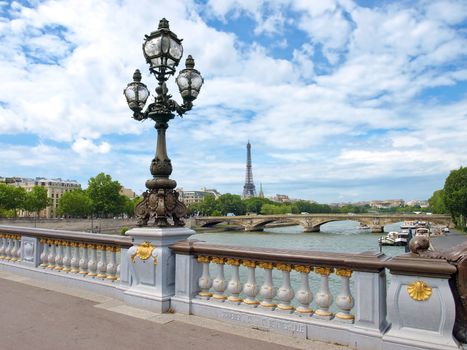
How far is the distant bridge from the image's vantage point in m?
71.9

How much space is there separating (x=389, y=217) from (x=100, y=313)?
7397 cm

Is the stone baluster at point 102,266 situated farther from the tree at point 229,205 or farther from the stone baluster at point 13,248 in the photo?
the tree at point 229,205

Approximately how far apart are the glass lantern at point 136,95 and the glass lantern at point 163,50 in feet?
1.39

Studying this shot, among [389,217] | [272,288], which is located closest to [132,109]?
[272,288]

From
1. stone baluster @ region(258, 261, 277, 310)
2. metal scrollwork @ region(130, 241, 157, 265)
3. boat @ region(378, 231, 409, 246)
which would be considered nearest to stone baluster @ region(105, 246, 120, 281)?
metal scrollwork @ region(130, 241, 157, 265)

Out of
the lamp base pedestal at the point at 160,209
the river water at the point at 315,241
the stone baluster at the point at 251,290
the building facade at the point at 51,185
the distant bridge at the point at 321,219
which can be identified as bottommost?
the river water at the point at 315,241

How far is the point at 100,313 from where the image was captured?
18.6ft

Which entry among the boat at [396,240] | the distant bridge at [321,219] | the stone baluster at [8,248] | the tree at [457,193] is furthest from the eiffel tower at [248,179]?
the stone baluster at [8,248]

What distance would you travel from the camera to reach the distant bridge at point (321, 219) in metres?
71.9

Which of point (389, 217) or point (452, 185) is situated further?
point (389, 217)

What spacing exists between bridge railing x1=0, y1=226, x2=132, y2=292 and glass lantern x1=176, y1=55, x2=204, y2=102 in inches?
101

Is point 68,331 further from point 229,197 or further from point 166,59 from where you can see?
point 229,197

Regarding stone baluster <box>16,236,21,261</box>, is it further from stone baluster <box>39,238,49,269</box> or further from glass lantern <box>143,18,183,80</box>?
glass lantern <box>143,18,183,80</box>

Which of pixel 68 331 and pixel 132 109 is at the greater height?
pixel 132 109
